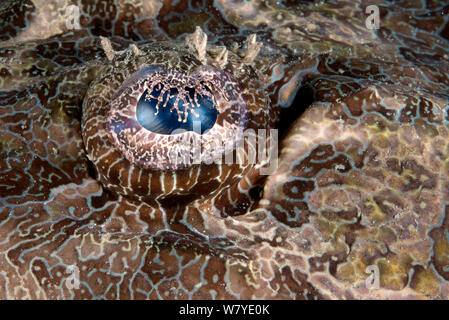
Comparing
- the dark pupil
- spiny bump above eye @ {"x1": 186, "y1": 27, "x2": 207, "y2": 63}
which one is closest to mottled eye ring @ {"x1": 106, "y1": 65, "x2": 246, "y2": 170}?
the dark pupil

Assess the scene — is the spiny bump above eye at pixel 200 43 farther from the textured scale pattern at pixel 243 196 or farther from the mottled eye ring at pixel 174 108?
the mottled eye ring at pixel 174 108

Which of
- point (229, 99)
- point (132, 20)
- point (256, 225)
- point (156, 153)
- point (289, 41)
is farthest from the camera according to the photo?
point (132, 20)

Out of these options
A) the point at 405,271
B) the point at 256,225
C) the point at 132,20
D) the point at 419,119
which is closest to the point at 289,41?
the point at 419,119

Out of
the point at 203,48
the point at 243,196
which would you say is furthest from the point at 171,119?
the point at 243,196

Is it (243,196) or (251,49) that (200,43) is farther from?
(243,196)

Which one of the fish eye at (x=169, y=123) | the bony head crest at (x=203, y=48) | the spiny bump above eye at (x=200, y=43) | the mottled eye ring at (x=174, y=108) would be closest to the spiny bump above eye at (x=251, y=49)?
the bony head crest at (x=203, y=48)

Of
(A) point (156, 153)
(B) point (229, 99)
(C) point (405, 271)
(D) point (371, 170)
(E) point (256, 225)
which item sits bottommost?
(C) point (405, 271)

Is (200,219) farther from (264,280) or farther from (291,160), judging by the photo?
(291,160)
